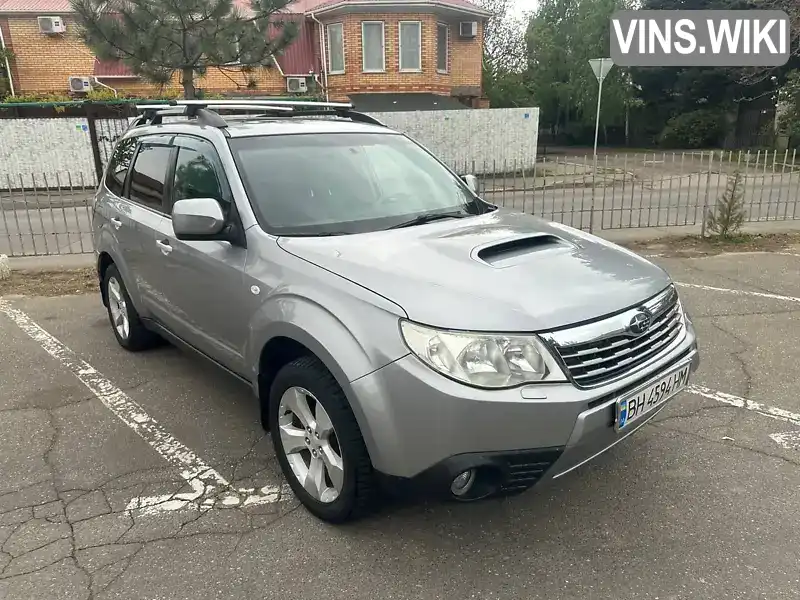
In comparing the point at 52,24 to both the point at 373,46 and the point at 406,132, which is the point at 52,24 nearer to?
the point at 373,46

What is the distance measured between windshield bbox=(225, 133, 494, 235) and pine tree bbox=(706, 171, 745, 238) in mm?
6549

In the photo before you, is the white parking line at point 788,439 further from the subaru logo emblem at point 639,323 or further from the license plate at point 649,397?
the subaru logo emblem at point 639,323

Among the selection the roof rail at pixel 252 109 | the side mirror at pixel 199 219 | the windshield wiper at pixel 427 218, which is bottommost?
the windshield wiper at pixel 427 218

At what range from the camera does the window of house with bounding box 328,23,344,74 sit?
2372 cm

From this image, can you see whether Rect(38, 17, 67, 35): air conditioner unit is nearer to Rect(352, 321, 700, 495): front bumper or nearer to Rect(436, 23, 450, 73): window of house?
Rect(436, 23, 450, 73): window of house

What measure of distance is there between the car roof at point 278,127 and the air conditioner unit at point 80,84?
71.5 feet

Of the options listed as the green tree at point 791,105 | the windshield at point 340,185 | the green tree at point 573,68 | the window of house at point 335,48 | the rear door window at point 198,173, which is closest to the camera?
the windshield at point 340,185

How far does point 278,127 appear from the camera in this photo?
3.96 meters

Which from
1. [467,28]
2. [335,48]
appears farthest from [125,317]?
[467,28]

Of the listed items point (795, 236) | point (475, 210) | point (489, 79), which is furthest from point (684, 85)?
point (475, 210)

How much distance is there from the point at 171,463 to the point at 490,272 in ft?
6.96

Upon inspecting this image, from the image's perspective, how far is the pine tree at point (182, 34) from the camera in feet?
44.6

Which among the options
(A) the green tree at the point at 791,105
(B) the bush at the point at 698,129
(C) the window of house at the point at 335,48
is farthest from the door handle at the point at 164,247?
(B) the bush at the point at 698,129

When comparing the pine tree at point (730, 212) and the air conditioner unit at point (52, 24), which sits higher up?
the air conditioner unit at point (52, 24)
